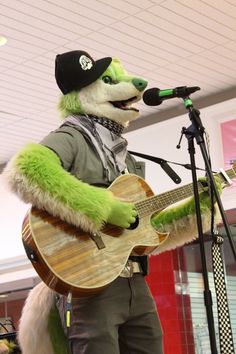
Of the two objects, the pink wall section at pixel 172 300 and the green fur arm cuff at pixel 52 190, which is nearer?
the green fur arm cuff at pixel 52 190

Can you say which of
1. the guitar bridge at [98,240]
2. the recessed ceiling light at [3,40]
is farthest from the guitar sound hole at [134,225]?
the recessed ceiling light at [3,40]

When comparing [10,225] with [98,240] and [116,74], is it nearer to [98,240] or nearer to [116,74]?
[116,74]

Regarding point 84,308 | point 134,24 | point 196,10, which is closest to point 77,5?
point 134,24

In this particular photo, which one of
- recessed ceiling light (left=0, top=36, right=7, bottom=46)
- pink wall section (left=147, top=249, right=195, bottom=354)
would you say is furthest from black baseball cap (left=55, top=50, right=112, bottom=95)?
pink wall section (left=147, top=249, right=195, bottom=354)

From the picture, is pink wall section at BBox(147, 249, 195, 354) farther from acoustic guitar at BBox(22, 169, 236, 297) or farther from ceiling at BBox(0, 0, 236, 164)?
acoustic guitar at BBox(22, 169, 236, 297)

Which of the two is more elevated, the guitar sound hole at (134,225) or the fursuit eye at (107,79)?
the fursuit eye at (107,79)

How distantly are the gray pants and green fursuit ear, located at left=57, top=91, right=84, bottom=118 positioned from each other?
62 cm

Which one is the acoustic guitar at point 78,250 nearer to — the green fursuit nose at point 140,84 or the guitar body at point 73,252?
the guitar body at point 73,252

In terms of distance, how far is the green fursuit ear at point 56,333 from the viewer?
6.81ft

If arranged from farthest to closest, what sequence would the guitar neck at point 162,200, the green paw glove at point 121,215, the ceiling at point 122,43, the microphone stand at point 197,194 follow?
the ceiling at point 122,43 < the guitar neck at point 162,200 < the green paw glove at point 121,215 < the microphone stand at point 197,194

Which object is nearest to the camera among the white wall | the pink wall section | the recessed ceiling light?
the recessed ceiling light

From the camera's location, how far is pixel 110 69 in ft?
7.50

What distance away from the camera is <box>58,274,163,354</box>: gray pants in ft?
6.18

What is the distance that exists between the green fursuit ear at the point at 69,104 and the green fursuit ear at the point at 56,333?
0.67 meters
